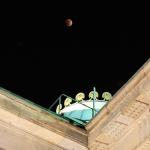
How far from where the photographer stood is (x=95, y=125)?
2191cm

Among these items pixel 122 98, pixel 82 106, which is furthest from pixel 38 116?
pixel 82 106

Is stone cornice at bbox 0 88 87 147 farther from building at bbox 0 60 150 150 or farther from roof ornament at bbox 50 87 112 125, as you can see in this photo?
roof ornament at bbox 50 87 112 125

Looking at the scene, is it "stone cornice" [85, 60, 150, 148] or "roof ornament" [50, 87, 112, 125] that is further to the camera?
"roof ornament" [50, 87, 112, 125]

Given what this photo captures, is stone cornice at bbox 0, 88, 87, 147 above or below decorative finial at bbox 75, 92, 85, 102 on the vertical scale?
below

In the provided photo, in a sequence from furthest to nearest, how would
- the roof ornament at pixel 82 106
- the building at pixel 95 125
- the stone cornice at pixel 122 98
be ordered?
the roof ornament at pixel 82 106 → the stone cornice at pixel 122 98 → the building at pixel 95 125

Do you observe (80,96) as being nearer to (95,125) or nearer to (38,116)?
(95,125)

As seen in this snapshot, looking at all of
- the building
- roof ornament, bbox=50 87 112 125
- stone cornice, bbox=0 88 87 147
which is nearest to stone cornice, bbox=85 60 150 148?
the building

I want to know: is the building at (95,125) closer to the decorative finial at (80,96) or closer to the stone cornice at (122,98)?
the stone cornice at (122,98)

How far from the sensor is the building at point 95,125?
67.8 ft

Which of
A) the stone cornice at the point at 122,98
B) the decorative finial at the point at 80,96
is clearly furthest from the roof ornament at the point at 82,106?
the stone cornice at the point at 122,98

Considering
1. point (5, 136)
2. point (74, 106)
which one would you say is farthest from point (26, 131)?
point (74, 106)

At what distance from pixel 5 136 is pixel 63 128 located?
2060mm

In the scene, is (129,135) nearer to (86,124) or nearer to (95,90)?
(86,124)

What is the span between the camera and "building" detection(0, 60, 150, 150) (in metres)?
20.7
